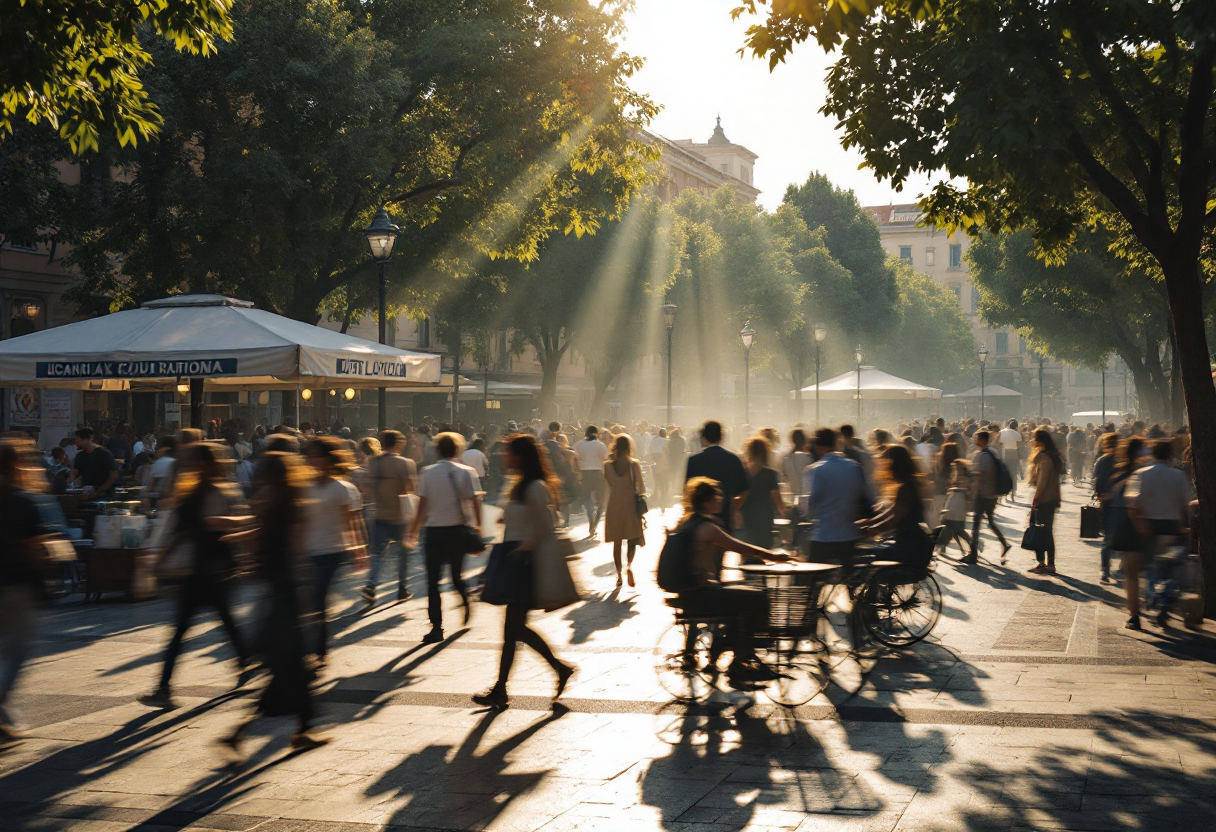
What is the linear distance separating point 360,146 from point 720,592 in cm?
1681

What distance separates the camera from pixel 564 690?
8328mm

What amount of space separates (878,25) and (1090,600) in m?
6.36

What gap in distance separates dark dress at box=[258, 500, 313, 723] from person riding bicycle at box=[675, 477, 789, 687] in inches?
97.9

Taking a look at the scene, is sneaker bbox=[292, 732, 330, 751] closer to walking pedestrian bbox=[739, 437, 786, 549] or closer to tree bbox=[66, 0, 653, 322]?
walking pedestrian bbox=[739, 437, 786, 549]

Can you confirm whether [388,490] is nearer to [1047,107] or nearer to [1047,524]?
[1047,107]

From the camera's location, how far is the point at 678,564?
7.95m

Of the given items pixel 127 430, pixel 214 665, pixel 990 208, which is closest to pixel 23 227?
pixel 127 430

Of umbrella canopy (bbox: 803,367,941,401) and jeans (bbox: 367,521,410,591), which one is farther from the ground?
umbrella canopy (bbox: 803,367,941,401)

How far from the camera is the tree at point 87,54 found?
9.00 metres

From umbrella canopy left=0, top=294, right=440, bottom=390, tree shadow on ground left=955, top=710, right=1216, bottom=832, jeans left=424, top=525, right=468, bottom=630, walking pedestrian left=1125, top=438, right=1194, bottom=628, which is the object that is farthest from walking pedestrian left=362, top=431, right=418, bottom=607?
tree shadow on ground left=955, top=710, right=1216, bottom=832

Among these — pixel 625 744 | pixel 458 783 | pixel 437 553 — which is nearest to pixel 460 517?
pixel 437 553

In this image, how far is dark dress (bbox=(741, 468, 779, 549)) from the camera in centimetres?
1162

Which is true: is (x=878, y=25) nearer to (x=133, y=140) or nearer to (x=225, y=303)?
(x=133, y=140)

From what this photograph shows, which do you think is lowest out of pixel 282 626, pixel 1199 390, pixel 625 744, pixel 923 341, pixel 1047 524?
pixel 625 744
